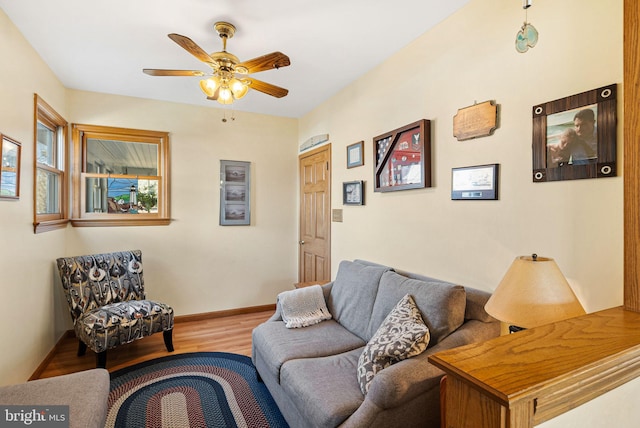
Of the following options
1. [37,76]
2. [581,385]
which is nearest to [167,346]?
[37,76]

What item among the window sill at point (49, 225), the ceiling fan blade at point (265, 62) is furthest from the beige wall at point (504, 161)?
the window sill at point (49, 225)

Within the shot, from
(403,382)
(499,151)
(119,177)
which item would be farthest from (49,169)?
(499,151)

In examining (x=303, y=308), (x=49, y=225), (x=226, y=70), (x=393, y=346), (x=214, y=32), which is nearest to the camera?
(x=393, y=346)

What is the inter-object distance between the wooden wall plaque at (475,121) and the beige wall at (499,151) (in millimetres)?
42

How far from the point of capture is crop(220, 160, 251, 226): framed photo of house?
4059mm

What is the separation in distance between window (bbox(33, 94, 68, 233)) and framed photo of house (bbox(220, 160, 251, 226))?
1597 millimetres

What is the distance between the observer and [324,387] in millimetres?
1653

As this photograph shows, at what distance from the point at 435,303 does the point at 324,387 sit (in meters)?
0.76

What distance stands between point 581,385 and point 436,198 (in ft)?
5.14

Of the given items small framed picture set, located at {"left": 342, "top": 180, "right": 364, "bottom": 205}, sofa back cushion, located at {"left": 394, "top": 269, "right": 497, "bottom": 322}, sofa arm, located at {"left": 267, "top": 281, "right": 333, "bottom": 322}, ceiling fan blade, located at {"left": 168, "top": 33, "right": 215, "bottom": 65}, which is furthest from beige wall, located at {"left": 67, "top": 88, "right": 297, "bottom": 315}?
sofa back cushion, located at {"left": 394, "top": 269, "right": 497, "bottom": 322}

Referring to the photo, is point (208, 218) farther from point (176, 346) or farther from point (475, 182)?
point (475, 182)

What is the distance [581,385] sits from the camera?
0.76 meters

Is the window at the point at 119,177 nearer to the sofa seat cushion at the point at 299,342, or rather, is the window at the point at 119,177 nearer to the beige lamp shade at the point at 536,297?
the sofa seat cushion at the point at 299,342

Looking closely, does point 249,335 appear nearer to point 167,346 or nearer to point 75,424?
point 167,346
